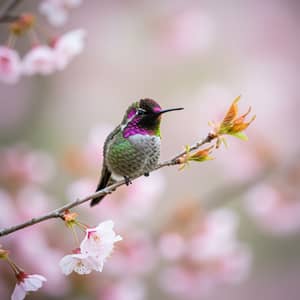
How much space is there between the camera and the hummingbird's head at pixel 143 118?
1.37 meters

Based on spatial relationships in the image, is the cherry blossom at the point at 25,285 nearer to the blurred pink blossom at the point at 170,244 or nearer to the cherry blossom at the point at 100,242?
the cherry blossom at the point at 100,242

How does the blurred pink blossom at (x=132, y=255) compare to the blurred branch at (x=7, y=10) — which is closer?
the blurred branch at (x=7, y=10)

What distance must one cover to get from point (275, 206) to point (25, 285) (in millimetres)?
2824

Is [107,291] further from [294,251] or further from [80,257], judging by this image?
[294,251]

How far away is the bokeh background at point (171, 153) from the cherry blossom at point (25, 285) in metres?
1.64

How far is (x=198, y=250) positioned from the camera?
3.28 m

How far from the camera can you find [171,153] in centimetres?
522

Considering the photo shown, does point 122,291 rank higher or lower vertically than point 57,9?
lower

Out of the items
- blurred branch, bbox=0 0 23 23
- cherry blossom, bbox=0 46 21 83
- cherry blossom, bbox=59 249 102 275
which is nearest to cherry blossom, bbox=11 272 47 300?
cherry blossom, bbox=59 249 102 275

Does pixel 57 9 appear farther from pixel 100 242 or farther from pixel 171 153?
pixel 171 153

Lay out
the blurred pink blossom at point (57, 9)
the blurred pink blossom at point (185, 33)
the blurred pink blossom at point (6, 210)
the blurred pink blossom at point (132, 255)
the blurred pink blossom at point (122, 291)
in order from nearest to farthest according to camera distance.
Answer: the blurred pink blossom at point (57, 9) < the blurred pink blossom at point (6, 210) < the blurred pink blossom at point (122, 291) < the blurred pink blossom at point (132, 255) < the blurred pink blossom at point (185, 33)

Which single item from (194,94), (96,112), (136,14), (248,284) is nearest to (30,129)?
(96,112)

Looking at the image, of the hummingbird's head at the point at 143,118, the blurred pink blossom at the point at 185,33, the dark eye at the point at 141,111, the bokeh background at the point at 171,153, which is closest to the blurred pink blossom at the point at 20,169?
the bokeh background at the point at 171,153

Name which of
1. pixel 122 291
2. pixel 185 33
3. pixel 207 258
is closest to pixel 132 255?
pixel 122 291
